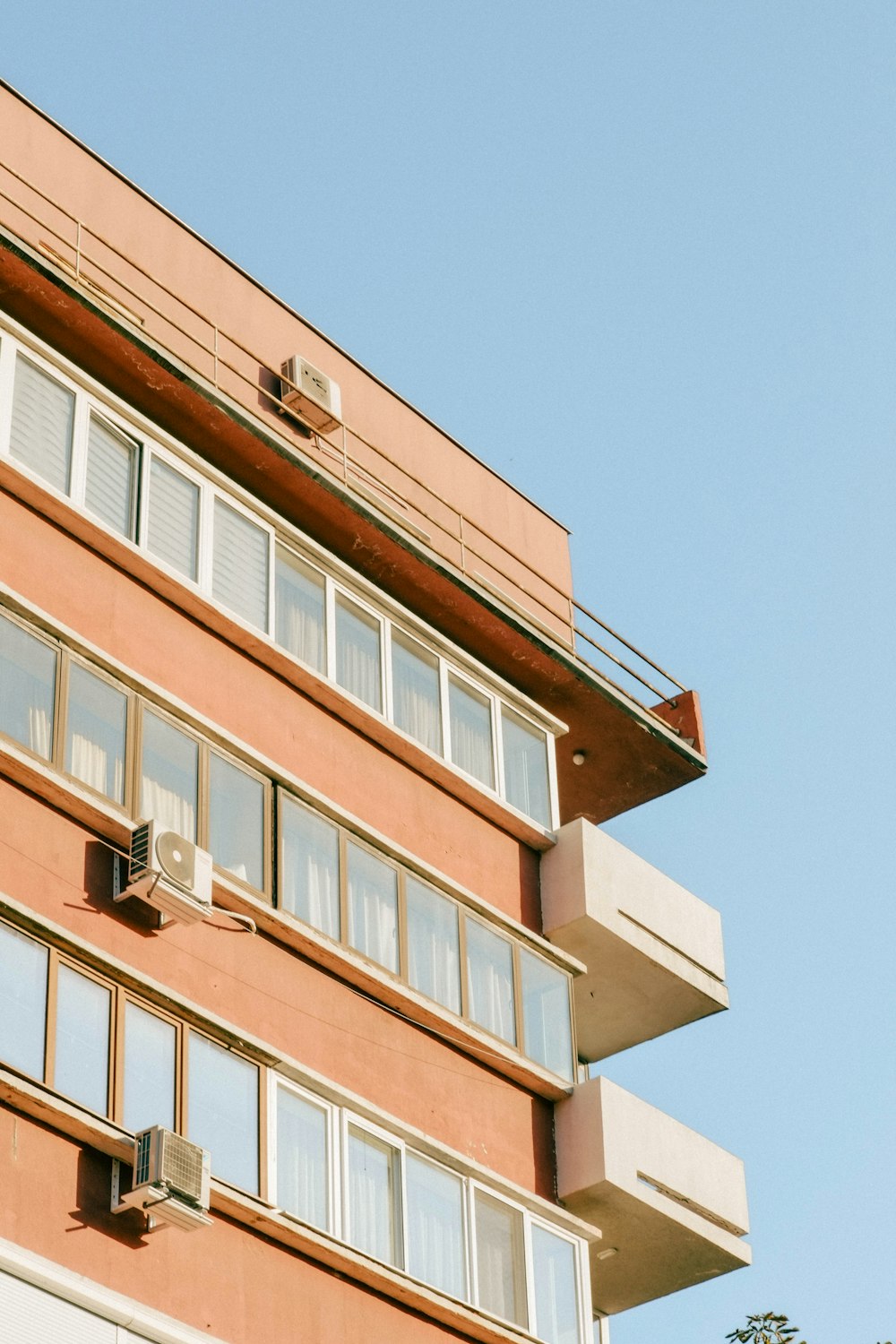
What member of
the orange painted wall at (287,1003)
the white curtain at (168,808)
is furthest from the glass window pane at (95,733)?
the orange painted wall at (287,1003)

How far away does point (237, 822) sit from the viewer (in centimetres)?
2103

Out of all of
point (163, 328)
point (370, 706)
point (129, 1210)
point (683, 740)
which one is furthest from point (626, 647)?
point (129, 1210)

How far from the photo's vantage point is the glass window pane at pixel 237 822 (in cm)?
2075

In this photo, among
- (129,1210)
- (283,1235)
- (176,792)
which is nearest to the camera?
(129,1210)

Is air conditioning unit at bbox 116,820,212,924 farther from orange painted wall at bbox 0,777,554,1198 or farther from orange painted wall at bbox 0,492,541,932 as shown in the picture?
orange painted wall at bbox 0,492,541,932

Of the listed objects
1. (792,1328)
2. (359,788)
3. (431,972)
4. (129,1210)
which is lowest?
(129,1210)

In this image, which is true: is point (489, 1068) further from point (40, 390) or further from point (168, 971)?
point (40, 390)

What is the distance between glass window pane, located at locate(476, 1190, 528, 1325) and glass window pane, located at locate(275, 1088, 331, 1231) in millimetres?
2058

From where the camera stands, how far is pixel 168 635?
70.1 feet

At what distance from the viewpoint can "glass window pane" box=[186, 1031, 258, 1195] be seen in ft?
62.1

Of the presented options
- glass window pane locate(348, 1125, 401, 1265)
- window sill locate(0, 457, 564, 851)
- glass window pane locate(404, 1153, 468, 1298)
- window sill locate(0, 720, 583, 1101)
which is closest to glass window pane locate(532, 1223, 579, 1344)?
glass window pane locate(404, 1153, 468, 1298)

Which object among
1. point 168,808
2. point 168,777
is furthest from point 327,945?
point 168,777

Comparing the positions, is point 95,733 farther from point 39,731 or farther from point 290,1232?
point 290,1232

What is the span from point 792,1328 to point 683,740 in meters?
6.95
